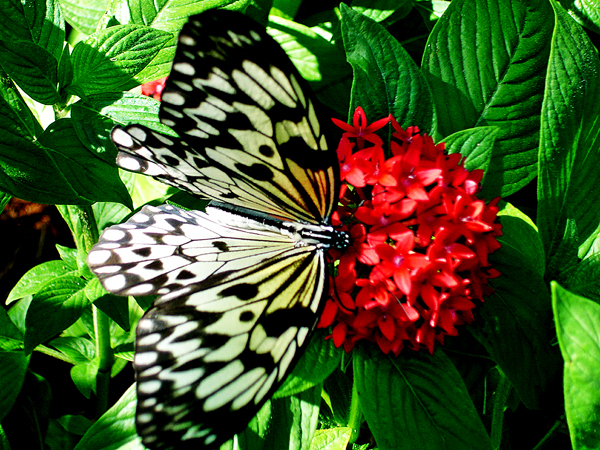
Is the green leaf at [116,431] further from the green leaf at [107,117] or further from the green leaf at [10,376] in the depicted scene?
the green leaf at [107,117]

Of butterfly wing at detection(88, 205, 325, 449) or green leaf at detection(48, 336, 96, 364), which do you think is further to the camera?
green leaf at detection(48, 336, 96, 364)

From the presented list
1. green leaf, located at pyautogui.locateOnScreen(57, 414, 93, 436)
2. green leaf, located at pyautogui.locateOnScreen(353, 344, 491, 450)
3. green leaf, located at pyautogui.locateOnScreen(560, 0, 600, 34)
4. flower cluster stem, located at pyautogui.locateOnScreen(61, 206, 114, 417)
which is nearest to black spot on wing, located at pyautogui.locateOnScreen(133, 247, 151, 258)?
flower cluster stem, located at pyautogui.locateOnScreen(61, 206, 114, 417)

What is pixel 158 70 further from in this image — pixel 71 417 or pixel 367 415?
pixel 71 417

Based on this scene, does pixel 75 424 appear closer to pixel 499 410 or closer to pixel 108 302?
pixel 108 302

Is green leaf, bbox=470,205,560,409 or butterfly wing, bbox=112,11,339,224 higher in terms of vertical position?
butterfly wing, bbox=112,11,339,224

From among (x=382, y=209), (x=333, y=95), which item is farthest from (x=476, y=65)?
(x=382, y=209)

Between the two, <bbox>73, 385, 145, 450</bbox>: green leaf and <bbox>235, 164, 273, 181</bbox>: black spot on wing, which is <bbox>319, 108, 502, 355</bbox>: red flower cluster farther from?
<bbox>73, 385, 145, 450</bbox>: green leaf

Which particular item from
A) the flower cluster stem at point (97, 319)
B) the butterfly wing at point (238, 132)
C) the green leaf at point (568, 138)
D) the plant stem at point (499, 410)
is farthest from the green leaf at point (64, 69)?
the plant stem at point (499, 410)

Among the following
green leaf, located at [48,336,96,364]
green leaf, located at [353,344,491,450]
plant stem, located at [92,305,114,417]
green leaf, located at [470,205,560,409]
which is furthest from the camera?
green leaf, located at [48,336,96,364]
